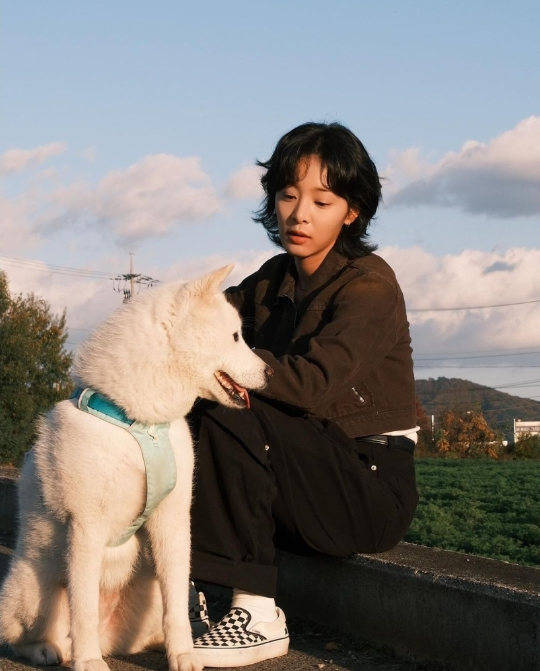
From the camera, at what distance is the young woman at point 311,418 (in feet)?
11.6

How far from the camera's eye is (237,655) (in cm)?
346

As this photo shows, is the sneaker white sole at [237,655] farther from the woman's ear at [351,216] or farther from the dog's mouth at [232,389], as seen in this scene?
the woman's ear at [351,216]

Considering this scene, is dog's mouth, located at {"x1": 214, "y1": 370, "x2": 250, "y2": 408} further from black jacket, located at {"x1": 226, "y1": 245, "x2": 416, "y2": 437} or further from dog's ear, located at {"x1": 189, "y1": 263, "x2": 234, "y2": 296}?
dog's ear, located at {"x1": 189, "y1": 263, "x2": 234, "y2": 296}


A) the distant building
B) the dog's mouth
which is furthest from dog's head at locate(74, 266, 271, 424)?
the distant building

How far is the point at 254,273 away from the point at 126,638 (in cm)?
194

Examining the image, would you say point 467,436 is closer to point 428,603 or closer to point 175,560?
point 428,603

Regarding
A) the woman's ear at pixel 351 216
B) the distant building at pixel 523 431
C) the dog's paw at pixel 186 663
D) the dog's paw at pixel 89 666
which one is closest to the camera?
the dog's paw at pixel 89 666

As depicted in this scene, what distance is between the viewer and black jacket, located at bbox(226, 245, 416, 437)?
366 centimetres

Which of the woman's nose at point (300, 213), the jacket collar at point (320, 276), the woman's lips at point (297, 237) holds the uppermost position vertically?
the woman's nose at point (300, 213)

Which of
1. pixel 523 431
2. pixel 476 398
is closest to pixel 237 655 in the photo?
pixel 523 431

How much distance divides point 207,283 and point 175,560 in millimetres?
1021

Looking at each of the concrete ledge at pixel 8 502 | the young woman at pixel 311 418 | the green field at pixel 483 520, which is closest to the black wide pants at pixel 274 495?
the young woman at pixel 311 418

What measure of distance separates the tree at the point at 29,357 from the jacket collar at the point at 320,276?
31021 millimetres

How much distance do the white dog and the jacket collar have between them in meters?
0.78
